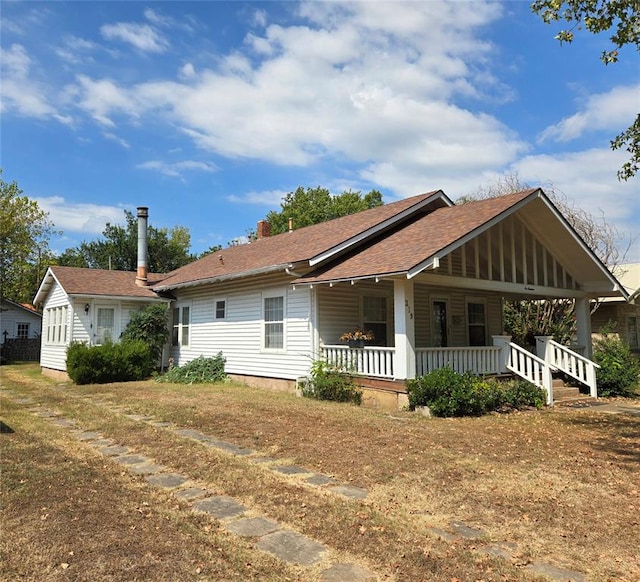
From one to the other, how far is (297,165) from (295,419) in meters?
15.6

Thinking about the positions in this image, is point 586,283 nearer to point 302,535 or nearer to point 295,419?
point 295,419

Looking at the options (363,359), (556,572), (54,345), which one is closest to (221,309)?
(363,359)

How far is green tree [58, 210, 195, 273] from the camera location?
40875 millimetres

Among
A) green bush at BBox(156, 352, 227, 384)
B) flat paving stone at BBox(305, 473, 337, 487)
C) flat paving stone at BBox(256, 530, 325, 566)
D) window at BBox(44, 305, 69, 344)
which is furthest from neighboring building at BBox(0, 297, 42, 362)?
flat paving stone at BBox(256, 530, 325, 566)

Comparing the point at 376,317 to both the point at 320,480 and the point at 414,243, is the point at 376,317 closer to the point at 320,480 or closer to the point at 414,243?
the point at 414,243

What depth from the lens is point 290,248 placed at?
15898 mm

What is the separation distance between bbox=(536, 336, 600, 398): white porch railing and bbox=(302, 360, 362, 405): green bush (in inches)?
215

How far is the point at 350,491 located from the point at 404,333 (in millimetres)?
6130

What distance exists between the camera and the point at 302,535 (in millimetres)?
4270

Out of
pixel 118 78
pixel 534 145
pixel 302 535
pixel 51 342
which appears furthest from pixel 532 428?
pixel 51 342

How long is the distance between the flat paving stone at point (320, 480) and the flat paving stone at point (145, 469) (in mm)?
1852

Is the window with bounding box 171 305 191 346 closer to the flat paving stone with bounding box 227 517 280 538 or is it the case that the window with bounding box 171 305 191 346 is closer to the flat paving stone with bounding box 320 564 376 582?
the flat paving stone with bounding box 227 517 280 538

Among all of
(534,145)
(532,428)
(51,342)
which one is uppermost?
(534,145)

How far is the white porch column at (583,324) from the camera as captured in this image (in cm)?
1624
